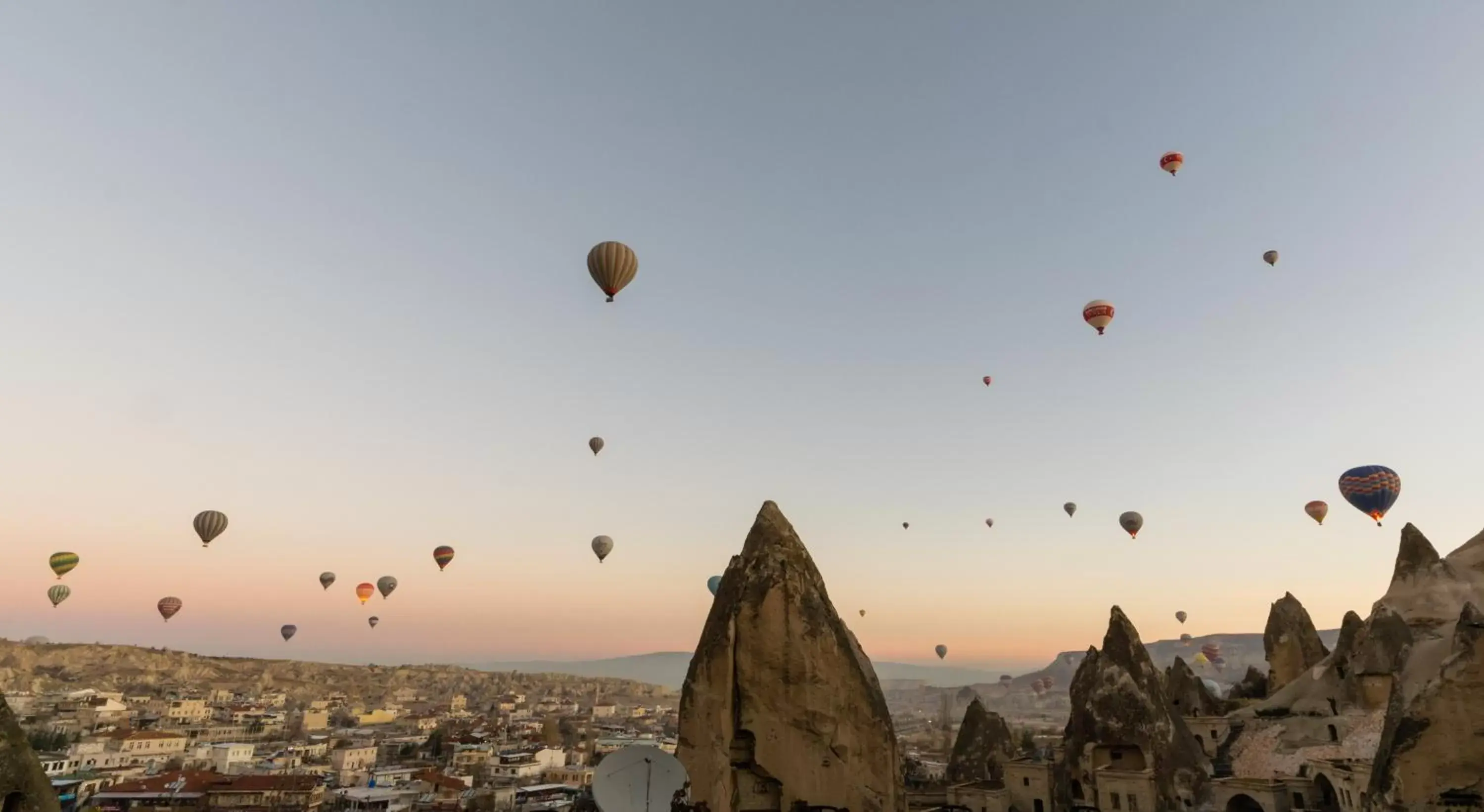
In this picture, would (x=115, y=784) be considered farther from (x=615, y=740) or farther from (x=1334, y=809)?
(x=1334, y=809)

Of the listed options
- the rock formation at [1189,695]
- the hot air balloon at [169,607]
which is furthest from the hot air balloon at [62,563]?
the rock formation at [1189,695]

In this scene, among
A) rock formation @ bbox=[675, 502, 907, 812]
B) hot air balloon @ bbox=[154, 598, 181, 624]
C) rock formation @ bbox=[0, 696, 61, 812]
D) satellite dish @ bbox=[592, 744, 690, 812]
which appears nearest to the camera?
rock formation @ bbox=[0, 696, 61, 812]

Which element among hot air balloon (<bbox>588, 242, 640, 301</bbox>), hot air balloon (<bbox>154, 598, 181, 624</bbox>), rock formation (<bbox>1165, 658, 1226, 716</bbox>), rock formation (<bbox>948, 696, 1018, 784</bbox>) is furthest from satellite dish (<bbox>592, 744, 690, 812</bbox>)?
hot air balloon (<bbox>154, 598, 181, 624</bbox>)

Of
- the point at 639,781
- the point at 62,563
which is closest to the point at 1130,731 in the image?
the point at 639,781

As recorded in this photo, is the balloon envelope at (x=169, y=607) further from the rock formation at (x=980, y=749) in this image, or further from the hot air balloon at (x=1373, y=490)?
the hot air balloon at (x=1373, y=490)

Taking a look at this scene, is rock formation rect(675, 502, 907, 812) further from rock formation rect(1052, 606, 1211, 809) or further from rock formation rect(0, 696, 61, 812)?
rock formation rect(1052, 606, 1211, 809)

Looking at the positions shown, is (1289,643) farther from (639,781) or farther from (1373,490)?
(639,781)
